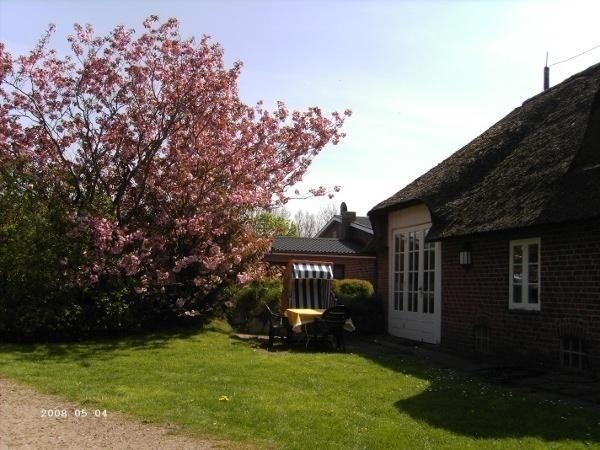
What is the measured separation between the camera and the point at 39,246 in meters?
13.4

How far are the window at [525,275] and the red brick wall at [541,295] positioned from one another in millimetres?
115

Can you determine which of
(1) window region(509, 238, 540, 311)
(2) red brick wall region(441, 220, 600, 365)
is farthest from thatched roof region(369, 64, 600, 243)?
(1) window region(509, 238, 540, 311)

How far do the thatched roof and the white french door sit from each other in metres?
0.93

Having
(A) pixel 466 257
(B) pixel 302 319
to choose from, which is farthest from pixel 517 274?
(B) pixel 302 319

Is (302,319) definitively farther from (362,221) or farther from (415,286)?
(362,221)

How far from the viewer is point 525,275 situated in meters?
10.9

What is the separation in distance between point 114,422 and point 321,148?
34.8ft

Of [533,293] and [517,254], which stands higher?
[517,254]

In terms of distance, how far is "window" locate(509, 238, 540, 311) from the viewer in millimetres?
10703

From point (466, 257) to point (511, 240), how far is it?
1.31 meters

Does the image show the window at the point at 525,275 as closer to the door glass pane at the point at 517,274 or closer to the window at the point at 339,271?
the door glass pane at the point at 517,274

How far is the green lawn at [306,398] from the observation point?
610cm

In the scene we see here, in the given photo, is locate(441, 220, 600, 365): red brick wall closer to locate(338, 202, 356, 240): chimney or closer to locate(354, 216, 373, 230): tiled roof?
locate(354, 216, 373, 230): tiled roof

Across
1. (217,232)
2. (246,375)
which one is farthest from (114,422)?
(217,232)
